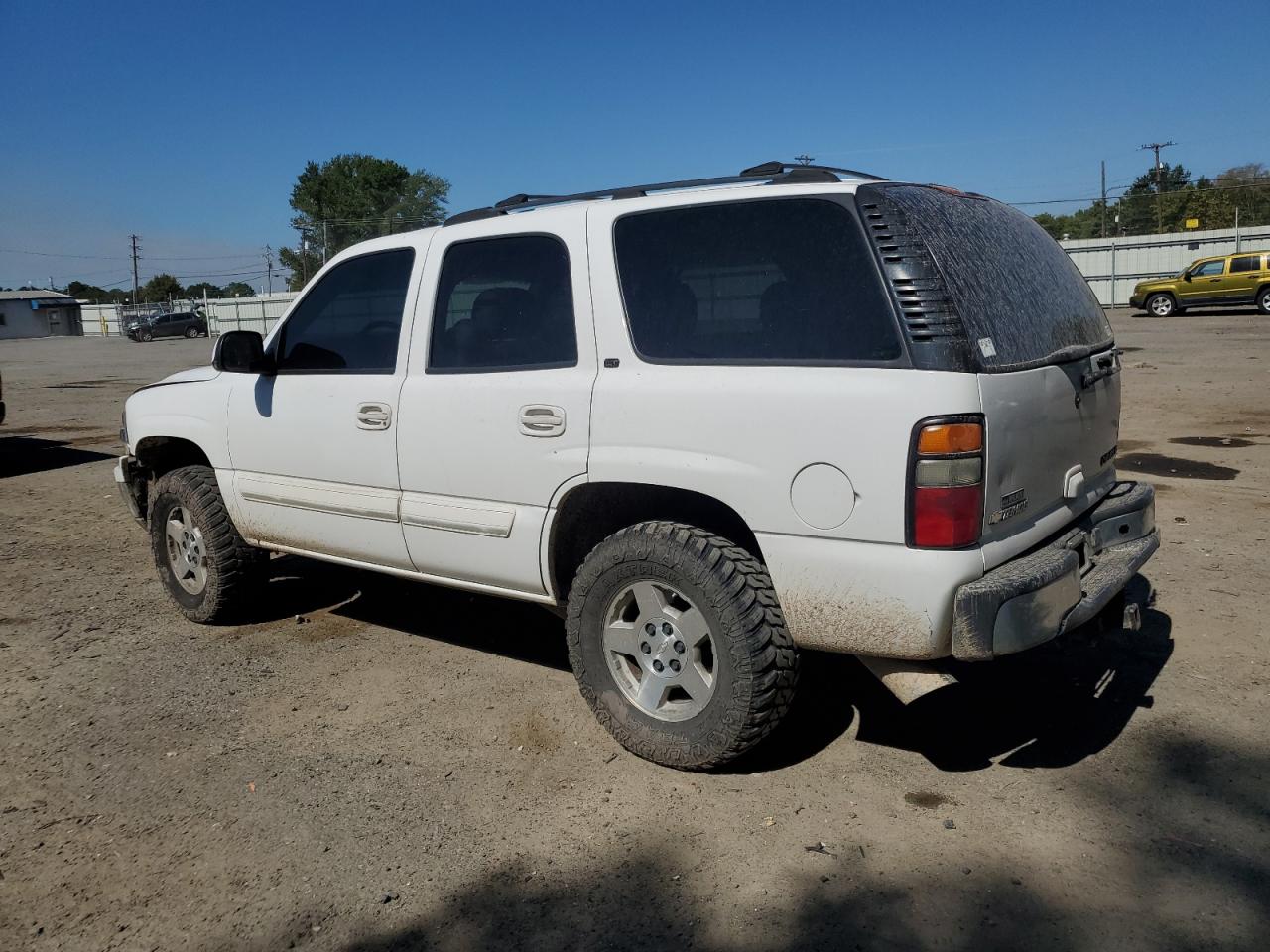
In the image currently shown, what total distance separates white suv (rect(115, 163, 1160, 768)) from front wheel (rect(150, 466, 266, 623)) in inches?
29.6

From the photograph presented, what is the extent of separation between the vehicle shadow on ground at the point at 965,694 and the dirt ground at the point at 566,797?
2cm

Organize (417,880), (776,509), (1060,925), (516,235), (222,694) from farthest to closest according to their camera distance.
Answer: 1. (222,694)
2. (516,235)
3. (776,509)
4. (417,880)
5. (1060,925)

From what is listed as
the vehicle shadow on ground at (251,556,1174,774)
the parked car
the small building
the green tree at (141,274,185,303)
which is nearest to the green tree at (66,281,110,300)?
the green tree at (141,274,185,303)

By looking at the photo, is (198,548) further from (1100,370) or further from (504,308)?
(1100,370)

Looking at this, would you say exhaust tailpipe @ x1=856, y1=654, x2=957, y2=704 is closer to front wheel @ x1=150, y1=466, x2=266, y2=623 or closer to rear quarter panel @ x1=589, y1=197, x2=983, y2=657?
rear quarter panel @ x1=589, y1=197, x2=983, y2=657

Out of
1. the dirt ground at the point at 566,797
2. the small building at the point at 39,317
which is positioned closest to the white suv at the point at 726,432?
the dirt ground at the point at 566,797

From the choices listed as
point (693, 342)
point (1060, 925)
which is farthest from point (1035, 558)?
point (693, 342)

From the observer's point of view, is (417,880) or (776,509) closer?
(417,880)

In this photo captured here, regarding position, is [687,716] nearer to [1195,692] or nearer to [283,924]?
[283,924]

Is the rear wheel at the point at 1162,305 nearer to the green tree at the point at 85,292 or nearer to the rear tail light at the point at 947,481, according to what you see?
the rear tail light at the point at 947,481

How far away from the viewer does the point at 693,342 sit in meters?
3.55

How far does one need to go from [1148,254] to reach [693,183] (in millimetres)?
40909

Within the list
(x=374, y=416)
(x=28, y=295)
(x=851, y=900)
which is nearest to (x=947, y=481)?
(x=851, y=900)

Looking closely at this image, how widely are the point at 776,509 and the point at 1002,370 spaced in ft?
2.64
